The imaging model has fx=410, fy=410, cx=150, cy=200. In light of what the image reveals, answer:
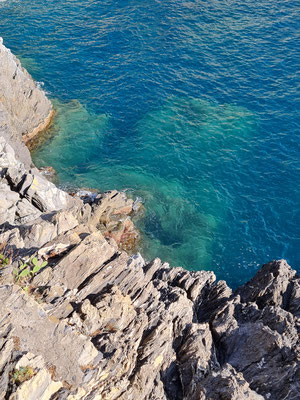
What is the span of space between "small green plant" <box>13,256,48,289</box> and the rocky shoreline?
0.20ft

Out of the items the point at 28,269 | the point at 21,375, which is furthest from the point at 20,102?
the point at 21,375

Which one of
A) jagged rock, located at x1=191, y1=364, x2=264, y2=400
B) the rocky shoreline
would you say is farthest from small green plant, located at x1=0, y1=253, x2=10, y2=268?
jagged rock, located at x1=191, y1=364, x2=264, y2=400

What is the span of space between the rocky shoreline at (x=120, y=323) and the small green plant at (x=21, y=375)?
0.14 ft

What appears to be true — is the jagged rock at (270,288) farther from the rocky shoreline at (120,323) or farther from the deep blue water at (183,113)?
the deep blue water at (183,113)

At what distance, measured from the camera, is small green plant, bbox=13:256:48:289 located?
2255 centimetres

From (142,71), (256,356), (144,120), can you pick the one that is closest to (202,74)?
(142,71)

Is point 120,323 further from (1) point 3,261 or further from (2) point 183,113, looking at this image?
(2) point 183,113

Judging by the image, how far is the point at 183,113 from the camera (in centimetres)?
6097

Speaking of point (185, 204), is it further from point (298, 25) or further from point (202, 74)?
point (298, 25)

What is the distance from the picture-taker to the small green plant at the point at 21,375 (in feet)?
57.2

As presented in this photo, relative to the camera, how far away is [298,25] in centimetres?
7706

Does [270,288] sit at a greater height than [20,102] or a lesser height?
lesser

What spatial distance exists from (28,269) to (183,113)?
43.2 metres

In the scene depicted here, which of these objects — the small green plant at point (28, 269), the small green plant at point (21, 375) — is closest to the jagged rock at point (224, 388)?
the small green plant at point (21, 375)
